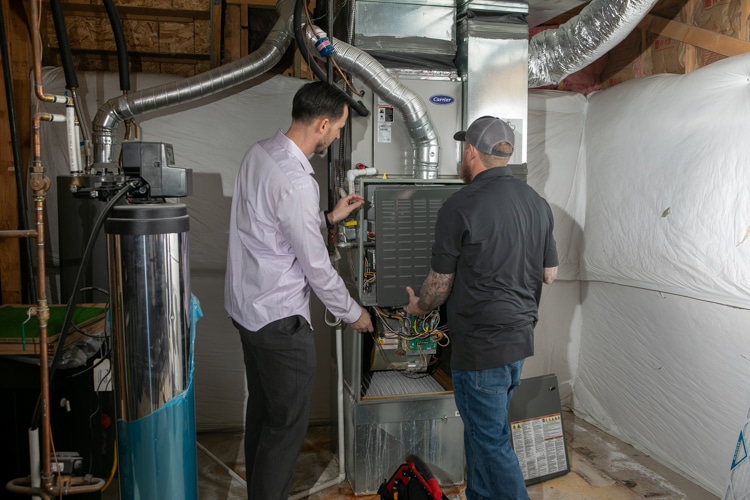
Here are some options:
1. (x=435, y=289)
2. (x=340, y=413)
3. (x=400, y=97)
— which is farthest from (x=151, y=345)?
(x=400, y=97)

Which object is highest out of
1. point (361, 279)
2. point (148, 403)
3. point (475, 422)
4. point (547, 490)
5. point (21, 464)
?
point (361, 279)

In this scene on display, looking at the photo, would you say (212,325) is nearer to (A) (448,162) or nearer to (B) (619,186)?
(A) (448,162)

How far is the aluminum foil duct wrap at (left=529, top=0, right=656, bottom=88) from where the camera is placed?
8.48 feet

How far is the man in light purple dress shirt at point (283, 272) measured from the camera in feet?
6.45

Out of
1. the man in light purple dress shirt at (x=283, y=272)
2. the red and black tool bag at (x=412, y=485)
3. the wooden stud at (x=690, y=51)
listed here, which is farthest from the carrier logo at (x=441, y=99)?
the red and black tool bag at (x=412, y=485)

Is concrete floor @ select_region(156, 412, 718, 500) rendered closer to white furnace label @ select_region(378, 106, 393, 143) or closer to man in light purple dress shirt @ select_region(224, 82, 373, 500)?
man in light purple dress shirt @ select_region(224, 82, 373, 500)

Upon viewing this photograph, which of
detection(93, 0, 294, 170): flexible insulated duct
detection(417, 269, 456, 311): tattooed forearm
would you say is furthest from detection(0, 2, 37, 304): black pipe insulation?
detection(417, 269, 456, 311): tattooed forearm

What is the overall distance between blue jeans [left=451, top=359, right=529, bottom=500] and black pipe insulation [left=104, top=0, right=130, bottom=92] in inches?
80.5

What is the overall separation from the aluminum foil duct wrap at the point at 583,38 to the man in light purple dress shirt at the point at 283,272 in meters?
1.39

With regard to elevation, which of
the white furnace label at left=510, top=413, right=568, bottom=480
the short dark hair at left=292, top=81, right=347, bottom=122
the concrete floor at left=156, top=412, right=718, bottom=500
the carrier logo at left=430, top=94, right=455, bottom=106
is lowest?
the concrete floor at left=156, top=412, right=718, bottom=500

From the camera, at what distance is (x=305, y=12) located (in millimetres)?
2480

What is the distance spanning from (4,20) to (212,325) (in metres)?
1.69

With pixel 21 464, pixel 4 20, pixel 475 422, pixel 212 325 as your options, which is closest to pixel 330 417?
pixel 212 325

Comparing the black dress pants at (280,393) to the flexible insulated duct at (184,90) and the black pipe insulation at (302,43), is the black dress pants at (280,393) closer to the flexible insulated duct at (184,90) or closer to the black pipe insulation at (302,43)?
the black pipe insulation at (302,43)
